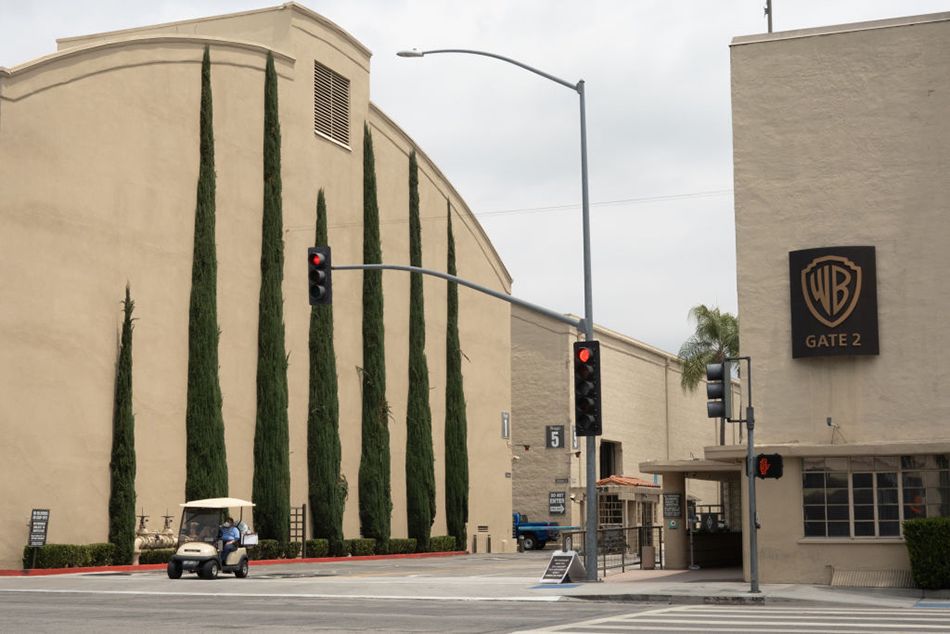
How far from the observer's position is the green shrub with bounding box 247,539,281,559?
43344 mm

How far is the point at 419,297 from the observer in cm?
5588

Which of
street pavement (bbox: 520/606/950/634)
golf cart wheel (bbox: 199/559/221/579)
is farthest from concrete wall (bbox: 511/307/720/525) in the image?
street pavement (bbox: 520/606/950/634)

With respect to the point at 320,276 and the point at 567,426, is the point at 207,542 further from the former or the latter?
the point at 567,426

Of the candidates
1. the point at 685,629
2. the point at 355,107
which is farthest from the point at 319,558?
the point at 685,629

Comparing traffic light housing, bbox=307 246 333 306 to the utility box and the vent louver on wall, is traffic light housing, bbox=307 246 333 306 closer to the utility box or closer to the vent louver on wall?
the utility box

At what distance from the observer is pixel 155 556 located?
38594 mm

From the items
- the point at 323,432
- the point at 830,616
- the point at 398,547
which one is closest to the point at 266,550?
the point at 323,432

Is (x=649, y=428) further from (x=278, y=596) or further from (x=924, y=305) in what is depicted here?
(x=278, y=596)

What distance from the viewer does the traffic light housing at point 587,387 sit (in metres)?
26.9

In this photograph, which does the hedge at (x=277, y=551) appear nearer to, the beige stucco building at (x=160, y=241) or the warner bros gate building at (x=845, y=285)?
the beige stucco building at (x=160, y=241)

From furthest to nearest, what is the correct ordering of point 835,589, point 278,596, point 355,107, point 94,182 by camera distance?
point 355,107 → point 94,182 → point 835,589 → point 278,596

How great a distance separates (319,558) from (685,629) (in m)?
31.1

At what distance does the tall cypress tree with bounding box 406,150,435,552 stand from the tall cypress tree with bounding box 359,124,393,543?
6.40ft

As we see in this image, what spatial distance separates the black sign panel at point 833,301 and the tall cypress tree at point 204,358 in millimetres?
19985
